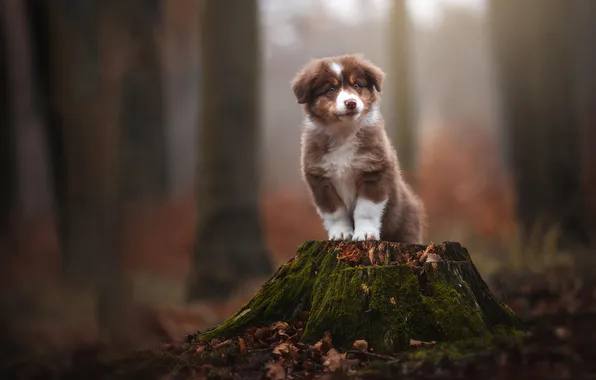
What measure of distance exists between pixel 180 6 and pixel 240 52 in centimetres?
1708

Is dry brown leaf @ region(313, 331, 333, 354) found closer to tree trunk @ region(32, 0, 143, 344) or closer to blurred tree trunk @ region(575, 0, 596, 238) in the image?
tree trunk @ region(32, 0, 143, 344)

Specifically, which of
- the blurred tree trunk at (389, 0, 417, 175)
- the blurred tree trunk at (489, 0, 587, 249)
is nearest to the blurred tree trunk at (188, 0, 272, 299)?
the blurred tree trunk at (489, 0, 587, 249)

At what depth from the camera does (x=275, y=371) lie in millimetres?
3973

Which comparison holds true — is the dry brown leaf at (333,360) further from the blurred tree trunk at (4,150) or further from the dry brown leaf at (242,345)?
the blurred tree trunk at (4,150)

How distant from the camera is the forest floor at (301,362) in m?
3.84

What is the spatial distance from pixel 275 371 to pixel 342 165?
190 cm

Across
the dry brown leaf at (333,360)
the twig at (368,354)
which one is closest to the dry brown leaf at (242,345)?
the dry brown leaf at (333,360)

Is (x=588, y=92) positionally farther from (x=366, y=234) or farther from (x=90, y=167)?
(x=366, y=234)

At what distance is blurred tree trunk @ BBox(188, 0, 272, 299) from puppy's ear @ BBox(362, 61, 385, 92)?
528 cm

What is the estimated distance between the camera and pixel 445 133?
29.2 metres

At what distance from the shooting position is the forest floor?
151 inches

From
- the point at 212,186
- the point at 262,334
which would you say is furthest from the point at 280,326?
the point at 212,186

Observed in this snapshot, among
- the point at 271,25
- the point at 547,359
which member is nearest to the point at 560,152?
the point at 547,359

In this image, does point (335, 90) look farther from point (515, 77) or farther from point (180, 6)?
point (180, 6)
